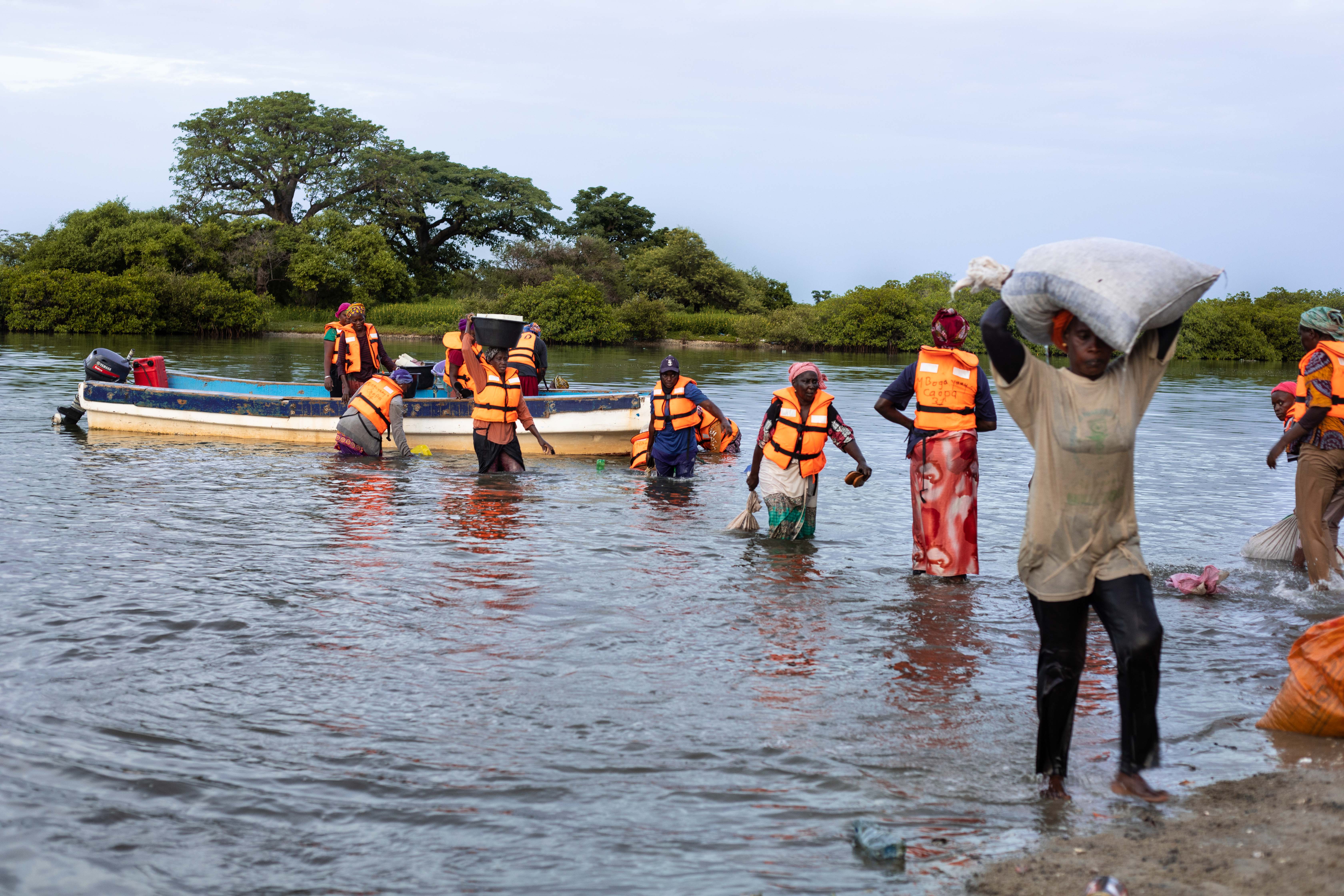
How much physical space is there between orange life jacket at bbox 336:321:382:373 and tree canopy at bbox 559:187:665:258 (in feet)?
217

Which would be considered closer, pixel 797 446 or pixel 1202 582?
pixel 1202 582

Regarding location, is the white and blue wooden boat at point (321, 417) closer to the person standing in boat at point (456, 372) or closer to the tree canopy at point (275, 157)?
the person standing in boat at point (456, 372)

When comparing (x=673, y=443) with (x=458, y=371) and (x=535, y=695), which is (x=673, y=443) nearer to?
(x=458, y=371)

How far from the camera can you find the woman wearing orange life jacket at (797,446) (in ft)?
29.1

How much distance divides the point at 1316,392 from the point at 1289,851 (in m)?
5.08

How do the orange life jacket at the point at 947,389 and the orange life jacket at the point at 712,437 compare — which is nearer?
the orange life jacket at the point at 947,389

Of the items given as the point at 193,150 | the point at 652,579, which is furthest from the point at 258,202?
the point at 652,579

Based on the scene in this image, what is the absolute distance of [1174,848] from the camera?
396 centimetres

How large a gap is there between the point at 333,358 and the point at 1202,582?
466 inches

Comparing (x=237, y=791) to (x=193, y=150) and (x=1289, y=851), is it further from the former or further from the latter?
(x=193, y=150)

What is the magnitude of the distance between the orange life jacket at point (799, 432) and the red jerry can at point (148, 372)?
1314 cm

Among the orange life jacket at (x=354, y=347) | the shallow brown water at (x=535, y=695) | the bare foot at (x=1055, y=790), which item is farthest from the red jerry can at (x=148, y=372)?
the bare foot at (x=1055, y=790)

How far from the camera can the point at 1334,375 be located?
785cm

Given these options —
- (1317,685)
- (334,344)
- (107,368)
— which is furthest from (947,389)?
(107,368)
